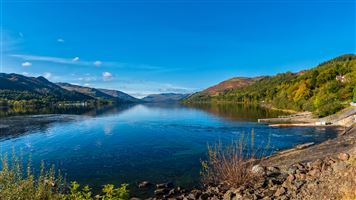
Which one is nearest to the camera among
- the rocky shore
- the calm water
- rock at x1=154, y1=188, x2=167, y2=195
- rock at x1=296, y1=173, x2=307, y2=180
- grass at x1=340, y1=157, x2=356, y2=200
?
grass at x1=340, y1=157, x2=356, y2=200

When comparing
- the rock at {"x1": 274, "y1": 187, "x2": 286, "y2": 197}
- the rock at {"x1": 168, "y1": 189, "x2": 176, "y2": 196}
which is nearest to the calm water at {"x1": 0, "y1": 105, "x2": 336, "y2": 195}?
the rock at {"x1": 168, "y1": 189, "x2": 176, "y2": 196}

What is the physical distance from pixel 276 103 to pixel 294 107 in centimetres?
2299

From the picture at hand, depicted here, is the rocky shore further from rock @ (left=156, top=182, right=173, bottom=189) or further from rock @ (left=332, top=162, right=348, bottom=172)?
rock @ (left=156, top=182, right=173, bottom=189)

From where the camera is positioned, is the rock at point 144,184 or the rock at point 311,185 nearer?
the rock at point 311,185

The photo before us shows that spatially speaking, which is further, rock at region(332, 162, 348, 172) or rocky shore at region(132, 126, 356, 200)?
rock at region(332, 162, 348, 172)

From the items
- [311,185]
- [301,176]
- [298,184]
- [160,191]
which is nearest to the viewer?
[311,185]

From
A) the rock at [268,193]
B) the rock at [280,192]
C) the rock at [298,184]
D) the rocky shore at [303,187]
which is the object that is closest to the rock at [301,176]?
the rocky shore at [303,187]

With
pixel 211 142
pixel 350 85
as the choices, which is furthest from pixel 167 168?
pixel 350 85

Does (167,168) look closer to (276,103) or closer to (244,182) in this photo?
(244,182)

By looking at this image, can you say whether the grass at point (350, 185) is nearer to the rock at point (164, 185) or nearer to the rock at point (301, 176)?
the rock at point (301, 176)

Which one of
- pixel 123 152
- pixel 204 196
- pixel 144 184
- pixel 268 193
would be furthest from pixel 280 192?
pixel 123 152

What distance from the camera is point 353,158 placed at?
16500 mm

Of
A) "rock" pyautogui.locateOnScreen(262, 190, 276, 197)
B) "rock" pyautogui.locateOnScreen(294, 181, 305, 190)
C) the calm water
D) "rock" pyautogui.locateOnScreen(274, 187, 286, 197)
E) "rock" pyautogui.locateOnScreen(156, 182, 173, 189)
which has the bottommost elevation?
"rock" pyautogui.locateOnScreen(156, 182, 173, 189)

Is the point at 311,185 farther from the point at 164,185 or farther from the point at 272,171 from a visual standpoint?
the point at 164,185
